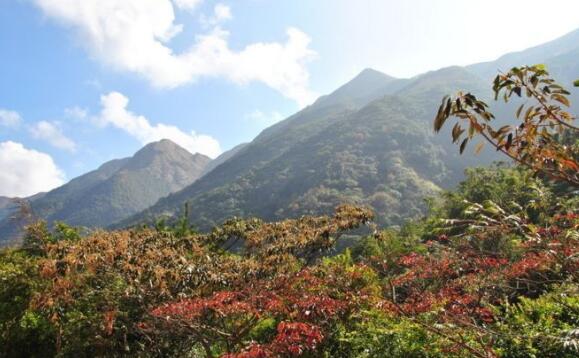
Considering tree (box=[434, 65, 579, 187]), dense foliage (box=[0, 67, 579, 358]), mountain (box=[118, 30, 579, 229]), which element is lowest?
mountain (box=[118, 30, 579, 229])

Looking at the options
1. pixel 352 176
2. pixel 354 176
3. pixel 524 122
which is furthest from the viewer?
pixel 352 176

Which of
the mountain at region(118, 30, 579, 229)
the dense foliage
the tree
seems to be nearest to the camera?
the tree

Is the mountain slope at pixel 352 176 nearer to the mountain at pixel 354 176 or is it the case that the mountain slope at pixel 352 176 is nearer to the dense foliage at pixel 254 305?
the mountain at pixel 354 176

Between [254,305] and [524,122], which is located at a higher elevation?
[524,122]

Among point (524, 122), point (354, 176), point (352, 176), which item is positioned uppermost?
point (524, 122)

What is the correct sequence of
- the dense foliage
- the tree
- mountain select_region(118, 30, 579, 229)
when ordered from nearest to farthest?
1. the tree
2. the dense foliage
3. mountain select_region(118, 30, 579, 229)

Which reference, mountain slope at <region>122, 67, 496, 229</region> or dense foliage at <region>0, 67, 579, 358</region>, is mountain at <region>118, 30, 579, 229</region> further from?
dense foliage at <region>0, 67, 579, 358</region>

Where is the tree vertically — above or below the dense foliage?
above

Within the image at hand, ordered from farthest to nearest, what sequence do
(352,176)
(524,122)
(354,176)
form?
(352,176) < (354,176) < (524,122)

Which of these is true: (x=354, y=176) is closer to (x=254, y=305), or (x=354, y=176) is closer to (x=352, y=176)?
(x=352, y=176)

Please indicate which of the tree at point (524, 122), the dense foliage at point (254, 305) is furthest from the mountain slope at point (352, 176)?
the tree at point (524, 122)

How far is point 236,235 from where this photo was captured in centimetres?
1366

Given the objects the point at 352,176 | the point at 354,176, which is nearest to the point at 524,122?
the point at 354,176

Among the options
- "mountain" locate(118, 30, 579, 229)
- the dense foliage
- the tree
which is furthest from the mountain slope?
the tree
